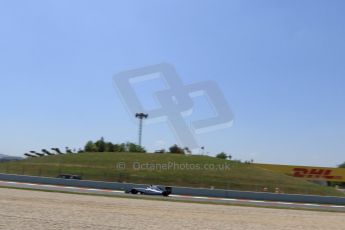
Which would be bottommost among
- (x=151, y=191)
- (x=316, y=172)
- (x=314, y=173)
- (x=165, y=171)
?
(x=151, y=191)

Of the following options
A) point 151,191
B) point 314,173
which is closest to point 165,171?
point 151,191

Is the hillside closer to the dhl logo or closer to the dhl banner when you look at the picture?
the dhl banner

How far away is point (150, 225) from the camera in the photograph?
1588 centimetres

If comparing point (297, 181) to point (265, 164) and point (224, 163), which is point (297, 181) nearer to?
point (224, 163)

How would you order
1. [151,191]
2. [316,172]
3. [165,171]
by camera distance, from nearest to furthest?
[151,191], [165,171], [316,172]

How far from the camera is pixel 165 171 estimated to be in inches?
2542

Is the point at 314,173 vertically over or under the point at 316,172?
under

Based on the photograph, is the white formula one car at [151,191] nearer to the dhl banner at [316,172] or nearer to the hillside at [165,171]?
the hillside at [165,171]

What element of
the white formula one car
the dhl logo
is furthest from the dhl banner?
the white formula one car

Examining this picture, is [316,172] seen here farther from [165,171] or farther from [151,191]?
[151,191]

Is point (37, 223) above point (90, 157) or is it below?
below

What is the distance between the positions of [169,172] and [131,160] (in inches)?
388

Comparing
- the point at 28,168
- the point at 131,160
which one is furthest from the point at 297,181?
the point at 28,168

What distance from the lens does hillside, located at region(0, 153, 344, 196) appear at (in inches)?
2365
